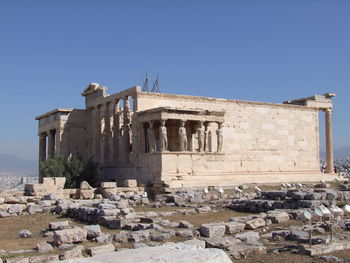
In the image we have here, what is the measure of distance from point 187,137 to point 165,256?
22596 mm

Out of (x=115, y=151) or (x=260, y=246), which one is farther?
(x=115, y=151)

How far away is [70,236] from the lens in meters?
10.3

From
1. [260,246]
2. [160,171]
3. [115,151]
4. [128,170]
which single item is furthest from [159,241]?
[115,151]

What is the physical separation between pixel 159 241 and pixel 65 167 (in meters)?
16.8

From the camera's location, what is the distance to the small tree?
2572cm

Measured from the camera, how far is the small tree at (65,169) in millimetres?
25719

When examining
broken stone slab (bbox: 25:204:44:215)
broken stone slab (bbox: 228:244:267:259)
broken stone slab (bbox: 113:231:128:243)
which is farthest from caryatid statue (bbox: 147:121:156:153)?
broken stone slab (bbox: 228:244:267:259)

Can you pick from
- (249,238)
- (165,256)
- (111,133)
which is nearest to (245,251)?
(249,238)

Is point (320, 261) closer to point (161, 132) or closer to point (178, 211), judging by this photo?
point (178, 211)

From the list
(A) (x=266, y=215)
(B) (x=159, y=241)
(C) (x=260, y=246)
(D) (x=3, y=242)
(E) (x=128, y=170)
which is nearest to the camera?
(C) (x=260, y=246)

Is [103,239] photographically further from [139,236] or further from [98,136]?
[98,136]

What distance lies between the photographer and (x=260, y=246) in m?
9.15

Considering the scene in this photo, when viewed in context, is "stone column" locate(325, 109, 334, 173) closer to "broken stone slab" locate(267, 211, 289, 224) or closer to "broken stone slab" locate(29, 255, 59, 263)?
"broken stone slab" locate(267, 211, 289, 224)

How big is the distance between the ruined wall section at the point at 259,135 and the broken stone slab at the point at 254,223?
41.5 feet
